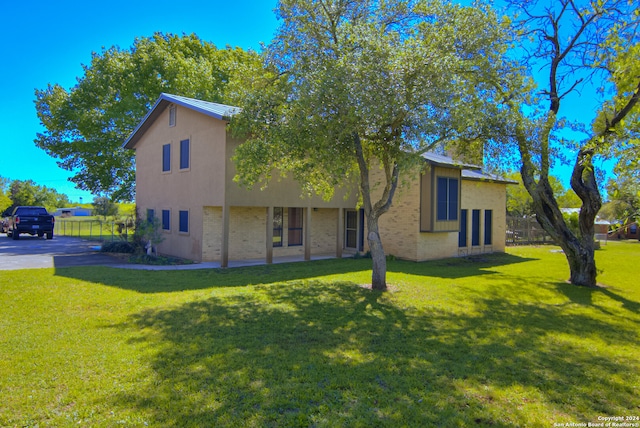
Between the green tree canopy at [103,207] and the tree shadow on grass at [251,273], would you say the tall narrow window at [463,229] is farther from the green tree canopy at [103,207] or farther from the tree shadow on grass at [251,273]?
the green tree canopy at [103,207]

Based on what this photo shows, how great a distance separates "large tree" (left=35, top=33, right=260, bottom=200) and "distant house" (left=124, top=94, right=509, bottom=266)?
6.15 meters

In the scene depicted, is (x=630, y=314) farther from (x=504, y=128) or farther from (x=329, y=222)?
(x=329, y=222)

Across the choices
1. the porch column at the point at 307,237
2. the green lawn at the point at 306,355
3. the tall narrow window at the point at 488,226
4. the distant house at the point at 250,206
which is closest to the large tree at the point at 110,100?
the distant house at the point at 250,206

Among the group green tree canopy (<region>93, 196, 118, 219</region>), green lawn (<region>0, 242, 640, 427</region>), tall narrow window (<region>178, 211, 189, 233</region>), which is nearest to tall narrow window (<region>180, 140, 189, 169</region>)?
tall narrow window (<region>178, 211, 189, 233</region>)

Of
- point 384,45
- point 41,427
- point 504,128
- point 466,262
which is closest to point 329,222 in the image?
point 466,262

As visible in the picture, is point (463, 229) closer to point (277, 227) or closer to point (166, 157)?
point (277, 227)

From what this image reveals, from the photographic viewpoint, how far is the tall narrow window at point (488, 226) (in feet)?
69.8

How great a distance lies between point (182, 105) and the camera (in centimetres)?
1566

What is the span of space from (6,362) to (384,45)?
8.32 meters

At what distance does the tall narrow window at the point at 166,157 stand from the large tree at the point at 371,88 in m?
8.29

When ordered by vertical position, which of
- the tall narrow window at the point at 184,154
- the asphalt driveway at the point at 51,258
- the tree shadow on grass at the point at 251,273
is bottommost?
the tree shadow on grass at the point at 251,273

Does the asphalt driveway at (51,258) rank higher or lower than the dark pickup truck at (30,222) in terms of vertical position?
lower

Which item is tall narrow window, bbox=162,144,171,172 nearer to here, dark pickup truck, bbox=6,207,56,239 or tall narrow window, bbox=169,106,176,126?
tall narrow window, bbox=169,106,176,126

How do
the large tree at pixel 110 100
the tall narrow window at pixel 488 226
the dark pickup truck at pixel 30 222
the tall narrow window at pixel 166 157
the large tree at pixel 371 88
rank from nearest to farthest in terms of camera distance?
1. the large tree at pixel 371 88
2. the tall narrow window at pixel 166 157
3. the tall narrow window at pixel 488 226
4. the dark pickup truck at pixel 30 222
5. the large tree at pixel 110 100
